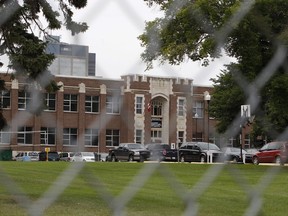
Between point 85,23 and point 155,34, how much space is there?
30 cm

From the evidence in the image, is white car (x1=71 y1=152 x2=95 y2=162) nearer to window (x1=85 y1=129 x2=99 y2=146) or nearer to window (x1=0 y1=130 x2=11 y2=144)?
window (x1=85 y1=129 x2=99 y2=146)

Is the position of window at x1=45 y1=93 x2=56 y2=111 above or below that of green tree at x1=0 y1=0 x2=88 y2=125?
below

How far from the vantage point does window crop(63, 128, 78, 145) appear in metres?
1.67

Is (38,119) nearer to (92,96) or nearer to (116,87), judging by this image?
(116,87)

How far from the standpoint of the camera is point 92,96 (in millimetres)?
2141

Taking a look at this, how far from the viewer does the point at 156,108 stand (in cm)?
213

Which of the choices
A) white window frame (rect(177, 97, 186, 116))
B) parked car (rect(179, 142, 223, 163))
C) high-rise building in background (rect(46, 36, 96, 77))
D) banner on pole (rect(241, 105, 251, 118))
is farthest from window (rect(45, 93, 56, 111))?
banner on pole (rect(241, 105, 251, 118))

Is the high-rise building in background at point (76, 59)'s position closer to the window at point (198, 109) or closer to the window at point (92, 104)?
the window at point (92, 104)

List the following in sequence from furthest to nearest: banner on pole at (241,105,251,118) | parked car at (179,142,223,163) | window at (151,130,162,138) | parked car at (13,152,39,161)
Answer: banner on pole at (241,105,251,118) → parked car at (179,142,223,163) → parked car at (13,152,39,161) → window at (151,130,162,138)

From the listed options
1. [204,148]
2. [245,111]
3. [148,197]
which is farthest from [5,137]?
[148,197]

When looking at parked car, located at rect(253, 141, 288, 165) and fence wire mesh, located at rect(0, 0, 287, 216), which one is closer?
fence wire mesh, located at rect(0, 0, 287, 216)

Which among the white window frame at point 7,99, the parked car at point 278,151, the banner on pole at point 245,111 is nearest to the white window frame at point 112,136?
the white window frame at point 7,99

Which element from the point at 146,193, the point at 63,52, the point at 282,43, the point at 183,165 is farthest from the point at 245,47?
the point at 183,165

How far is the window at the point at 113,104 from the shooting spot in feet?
5.61
